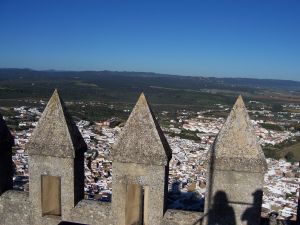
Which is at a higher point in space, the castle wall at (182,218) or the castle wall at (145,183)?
the castle wall at (145,183)

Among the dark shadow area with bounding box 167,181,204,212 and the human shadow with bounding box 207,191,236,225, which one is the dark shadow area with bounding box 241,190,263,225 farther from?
the dark shadow area with bounding box 167,181,204,212

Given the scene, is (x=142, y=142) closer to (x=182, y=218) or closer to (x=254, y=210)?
(x=182, y=218)

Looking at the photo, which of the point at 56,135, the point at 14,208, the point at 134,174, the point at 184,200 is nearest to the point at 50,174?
the point at 56,135

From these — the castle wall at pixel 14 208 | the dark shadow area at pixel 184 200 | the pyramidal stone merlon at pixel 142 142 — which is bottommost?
the dark shadow area at pixel 184 200

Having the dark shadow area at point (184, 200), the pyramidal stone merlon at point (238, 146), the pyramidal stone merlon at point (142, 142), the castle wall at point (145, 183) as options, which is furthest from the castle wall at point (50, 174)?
the dark shadow area at point (184, 200)

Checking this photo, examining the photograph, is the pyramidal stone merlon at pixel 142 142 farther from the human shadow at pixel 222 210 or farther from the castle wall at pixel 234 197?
the human shadow at pixel 222 210

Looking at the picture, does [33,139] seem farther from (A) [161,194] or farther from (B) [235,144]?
(B) [235,144]

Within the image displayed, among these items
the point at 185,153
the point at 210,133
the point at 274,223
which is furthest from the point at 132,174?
the point at 210,133
